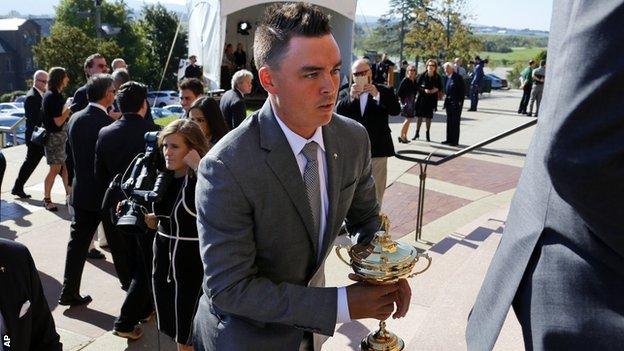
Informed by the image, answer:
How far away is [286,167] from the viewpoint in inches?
69.5

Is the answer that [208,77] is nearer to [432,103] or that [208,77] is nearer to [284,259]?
[432,103]

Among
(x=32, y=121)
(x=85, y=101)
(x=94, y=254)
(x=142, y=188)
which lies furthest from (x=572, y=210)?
(x=32, y=121)

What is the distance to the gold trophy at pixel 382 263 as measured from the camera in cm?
178

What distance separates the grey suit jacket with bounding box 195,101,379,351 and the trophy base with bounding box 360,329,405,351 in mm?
263

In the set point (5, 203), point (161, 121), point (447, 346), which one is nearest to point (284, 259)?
point (447, 346)

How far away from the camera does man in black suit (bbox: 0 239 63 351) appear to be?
195 centimetres

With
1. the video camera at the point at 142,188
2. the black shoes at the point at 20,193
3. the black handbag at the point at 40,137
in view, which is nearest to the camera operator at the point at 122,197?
the video camera at the point at 142,188

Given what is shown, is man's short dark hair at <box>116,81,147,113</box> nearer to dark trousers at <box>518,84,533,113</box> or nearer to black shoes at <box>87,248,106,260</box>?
black shoes at <box>87,248,106,260</box>

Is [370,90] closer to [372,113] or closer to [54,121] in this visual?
[372,113]

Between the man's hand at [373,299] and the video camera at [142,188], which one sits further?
the video camera at [142,188]

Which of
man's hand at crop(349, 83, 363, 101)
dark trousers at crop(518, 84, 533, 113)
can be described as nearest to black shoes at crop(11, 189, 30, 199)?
man's hand at crop(349, 83, 363, 101)

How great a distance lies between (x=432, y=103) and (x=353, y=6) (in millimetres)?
4206

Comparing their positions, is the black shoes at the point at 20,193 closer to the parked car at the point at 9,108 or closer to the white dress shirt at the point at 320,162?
the white dress shirt at the point at 320,162

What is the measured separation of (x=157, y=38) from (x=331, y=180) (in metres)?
63.7
